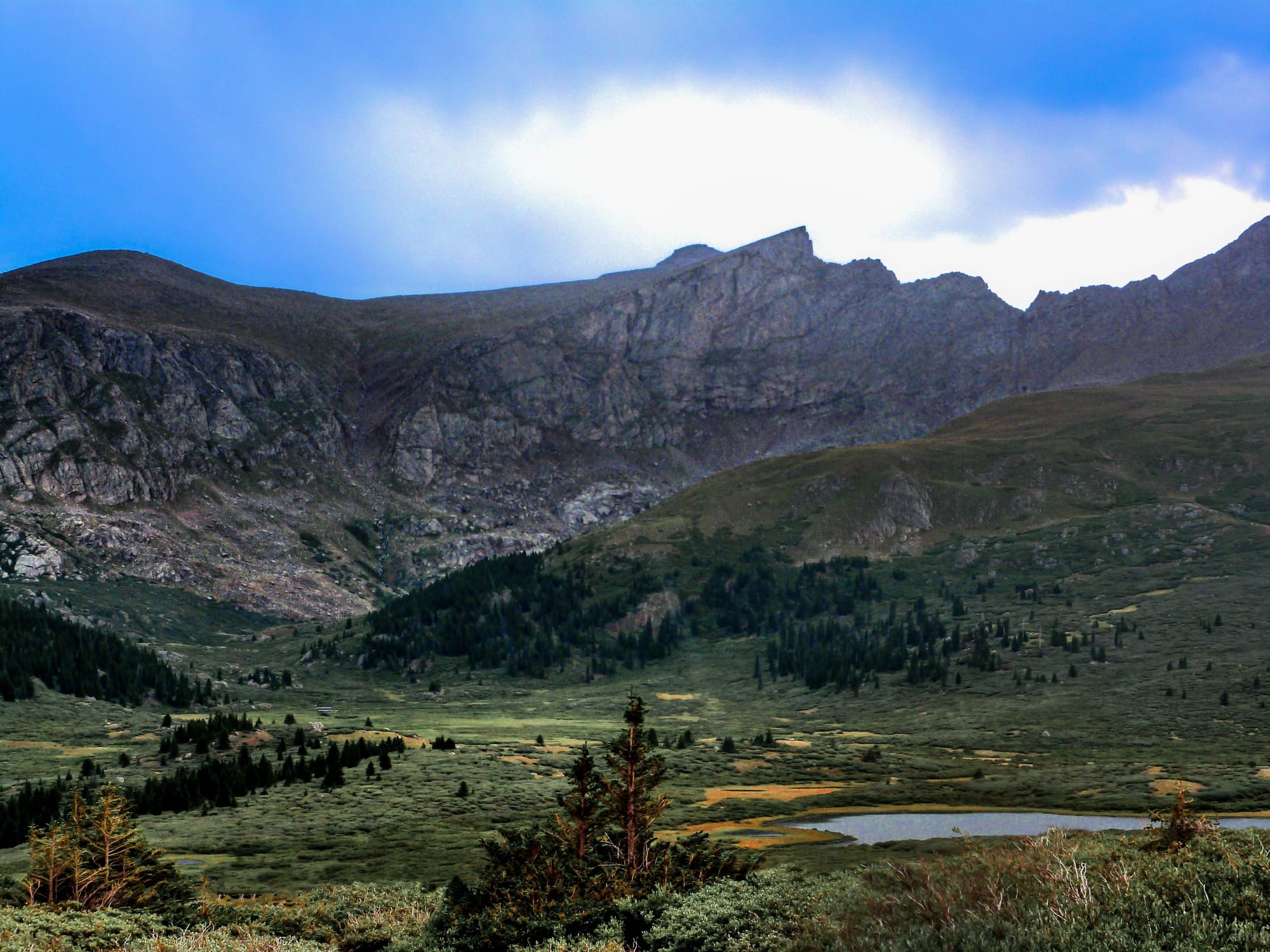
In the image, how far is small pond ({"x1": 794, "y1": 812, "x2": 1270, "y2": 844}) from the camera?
55.5 metres

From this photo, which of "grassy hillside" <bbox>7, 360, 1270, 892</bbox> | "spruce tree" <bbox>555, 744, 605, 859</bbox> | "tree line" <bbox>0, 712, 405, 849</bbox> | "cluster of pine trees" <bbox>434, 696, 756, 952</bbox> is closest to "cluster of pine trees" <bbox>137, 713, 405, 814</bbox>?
"tree line" <bbox>0, 712, 405, 849</bbox>

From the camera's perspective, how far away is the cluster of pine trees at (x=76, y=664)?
466 feet

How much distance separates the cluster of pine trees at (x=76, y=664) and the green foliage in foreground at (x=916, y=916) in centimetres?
13227

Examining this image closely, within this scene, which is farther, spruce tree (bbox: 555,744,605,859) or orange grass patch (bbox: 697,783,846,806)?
orange grass patch (bbox: 697,783,846,806)

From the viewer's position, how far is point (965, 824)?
59844mm

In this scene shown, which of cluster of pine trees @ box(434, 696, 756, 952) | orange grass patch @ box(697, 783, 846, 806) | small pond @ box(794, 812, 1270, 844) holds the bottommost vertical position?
orange grass patch @ box(697, 783, 846, 806)

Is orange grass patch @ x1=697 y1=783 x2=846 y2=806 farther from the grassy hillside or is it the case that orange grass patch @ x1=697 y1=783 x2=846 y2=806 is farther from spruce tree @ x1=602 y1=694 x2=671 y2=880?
spruce tree @ x1=602 y1=694 x2=671 y2=880

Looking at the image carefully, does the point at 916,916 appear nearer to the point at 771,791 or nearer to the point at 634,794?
the point at 634,794

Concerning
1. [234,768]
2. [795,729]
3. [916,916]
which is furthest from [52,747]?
[916,916]

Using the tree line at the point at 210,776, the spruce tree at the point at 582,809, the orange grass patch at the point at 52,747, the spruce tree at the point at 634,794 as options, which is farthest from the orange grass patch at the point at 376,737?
the spruce tree at the point at 634,794

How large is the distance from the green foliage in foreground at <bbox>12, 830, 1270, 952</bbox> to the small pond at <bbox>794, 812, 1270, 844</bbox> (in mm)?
30263

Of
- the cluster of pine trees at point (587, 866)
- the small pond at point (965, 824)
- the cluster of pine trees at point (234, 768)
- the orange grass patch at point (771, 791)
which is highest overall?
the cluster of pine trees at point (587, 866)

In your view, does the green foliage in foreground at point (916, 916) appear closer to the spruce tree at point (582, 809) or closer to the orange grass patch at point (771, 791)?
the spruce tree at point (582, 809)

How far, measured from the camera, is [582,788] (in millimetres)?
29906
